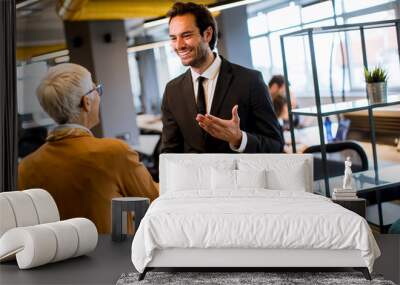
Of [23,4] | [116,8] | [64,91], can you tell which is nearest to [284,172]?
[64,91]

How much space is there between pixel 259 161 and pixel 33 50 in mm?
2104

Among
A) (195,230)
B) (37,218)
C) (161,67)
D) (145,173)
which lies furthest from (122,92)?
(195,230)

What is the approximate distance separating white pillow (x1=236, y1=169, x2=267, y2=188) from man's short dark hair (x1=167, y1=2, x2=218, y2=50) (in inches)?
40.9

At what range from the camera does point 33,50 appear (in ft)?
17.9

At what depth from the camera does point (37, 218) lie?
4547 millimetres

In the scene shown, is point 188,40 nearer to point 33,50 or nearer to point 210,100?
point 210,100

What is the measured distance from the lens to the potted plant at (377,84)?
499 centimetres

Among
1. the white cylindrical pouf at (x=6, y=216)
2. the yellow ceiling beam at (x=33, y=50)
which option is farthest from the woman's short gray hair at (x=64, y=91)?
the white cylindrical pouf at (x=6, y=216)

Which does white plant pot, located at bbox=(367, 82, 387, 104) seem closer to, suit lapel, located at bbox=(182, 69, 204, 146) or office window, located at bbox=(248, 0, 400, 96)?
office window, located at bbox=(248, 0, 400, 96)

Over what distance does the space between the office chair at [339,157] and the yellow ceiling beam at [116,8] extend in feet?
5.12

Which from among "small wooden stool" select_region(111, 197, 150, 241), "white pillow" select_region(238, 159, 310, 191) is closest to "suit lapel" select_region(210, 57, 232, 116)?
"white pillow" select_region(238, 159, 310, 191)

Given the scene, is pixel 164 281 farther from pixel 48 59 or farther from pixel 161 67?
pixel 48 59

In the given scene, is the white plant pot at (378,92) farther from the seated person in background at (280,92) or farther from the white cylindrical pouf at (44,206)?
the white cylindrical pouf at (44,206)

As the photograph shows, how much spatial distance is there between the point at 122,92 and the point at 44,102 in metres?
0.60
